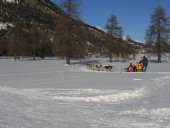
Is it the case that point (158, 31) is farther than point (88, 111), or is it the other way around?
point (158, 31)

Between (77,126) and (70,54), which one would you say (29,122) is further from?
(70,54)

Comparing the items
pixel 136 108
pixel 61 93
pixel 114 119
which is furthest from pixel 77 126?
pixel 61 93

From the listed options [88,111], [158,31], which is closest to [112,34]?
[158,31]

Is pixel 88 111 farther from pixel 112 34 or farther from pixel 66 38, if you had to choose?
pixel 112 34

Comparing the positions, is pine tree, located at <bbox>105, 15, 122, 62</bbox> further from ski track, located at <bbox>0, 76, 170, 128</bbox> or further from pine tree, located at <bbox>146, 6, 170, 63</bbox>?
ski track, located at <bbox>0, 76, 170, 128</bbox>

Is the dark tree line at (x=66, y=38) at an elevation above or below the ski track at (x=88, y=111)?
above

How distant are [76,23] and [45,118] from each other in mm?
35619

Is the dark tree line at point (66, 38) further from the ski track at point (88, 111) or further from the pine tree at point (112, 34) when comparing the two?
the ski track at point (88, 111)

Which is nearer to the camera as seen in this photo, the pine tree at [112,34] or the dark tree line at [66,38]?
the dark tree line at [66,38]

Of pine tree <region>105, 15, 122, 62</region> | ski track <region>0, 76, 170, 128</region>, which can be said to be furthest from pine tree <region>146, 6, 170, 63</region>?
ski track <region>0, 76, 170, 128</region>

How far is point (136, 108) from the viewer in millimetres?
10742

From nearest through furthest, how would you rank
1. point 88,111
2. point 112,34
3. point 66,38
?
1. point 88,111
2. point 66,38
3. point 112,34

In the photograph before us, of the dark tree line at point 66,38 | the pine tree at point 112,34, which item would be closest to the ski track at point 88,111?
the dark tree line at point 66,38

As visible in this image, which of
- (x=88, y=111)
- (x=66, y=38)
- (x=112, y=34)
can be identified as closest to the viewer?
(x=88, y=111)
